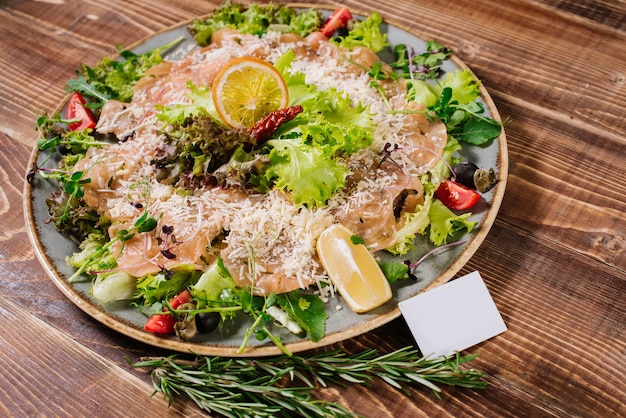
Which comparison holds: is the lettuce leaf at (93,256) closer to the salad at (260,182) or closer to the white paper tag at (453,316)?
the salad at (260,182)

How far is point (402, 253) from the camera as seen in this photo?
9.39 ft

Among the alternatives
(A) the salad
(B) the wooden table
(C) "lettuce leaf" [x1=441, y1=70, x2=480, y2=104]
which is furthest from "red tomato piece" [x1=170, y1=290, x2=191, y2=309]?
(C) "lettuce leaf" [x1=441, y1=70, x2=480, y2=104]

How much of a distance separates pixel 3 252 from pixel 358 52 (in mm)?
2250

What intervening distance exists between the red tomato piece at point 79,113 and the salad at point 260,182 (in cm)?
1

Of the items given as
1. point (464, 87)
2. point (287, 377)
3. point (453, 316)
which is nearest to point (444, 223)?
point (453, 316)

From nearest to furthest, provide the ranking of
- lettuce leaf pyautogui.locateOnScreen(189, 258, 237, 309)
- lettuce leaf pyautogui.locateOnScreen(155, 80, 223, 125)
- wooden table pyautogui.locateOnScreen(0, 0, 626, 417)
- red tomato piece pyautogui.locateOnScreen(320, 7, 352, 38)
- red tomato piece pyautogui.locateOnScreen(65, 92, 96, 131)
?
wooden table pyautogui.locateOnScreen(0, 0, 626, 417) < lettuce leaf pyautogui.locateOnScreen(189, 258, 237, 309) < lettuce leaf pyautogui.locateOnScreen(155, 80, 223, 125) < red tomato piece pyautogui.locateOnScreen(65, 92, 96, 131) < red tomato piece pyautogui.locateOnScreen(320, 7, 352, 38)

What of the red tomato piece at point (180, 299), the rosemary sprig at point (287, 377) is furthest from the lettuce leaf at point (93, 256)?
the rosemary sprig at point (287, 377)

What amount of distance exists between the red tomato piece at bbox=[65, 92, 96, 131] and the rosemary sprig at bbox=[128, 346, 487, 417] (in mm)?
1485

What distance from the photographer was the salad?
2.77 meters

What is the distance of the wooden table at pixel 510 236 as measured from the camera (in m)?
2.66

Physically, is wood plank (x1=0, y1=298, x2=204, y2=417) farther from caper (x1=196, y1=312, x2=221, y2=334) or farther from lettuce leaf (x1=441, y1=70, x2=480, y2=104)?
lettuce leaf (x1=441, y1=70, x2=480, y2=104)

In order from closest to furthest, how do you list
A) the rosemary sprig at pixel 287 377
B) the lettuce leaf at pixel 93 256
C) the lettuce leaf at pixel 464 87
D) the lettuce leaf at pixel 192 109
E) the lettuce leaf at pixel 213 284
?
the rosemary sprig at pixel 287 377 → the lettuce leaf at pixel 213 284 → the lettuce leaf at pixel 93 256 → the lettuce leaf at pixel 192 109 → the lettuce leaf at pixel 464 87

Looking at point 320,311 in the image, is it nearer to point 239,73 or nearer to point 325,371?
point 325,371

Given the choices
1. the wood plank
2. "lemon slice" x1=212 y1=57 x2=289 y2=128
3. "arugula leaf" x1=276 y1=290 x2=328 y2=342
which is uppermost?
"lemon slice" x1=212 y1=57 x2=289 y2=128
